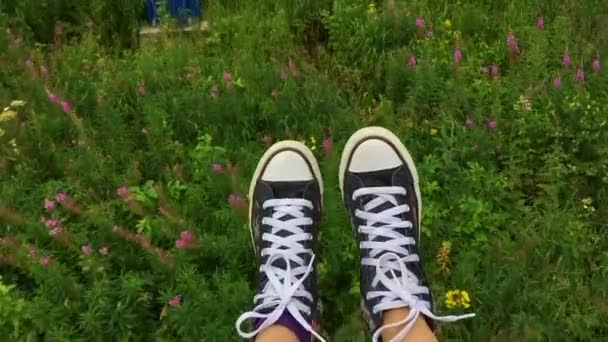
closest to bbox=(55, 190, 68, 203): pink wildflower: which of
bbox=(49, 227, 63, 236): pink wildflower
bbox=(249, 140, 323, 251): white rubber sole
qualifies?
bbox=(49, 227, 63, 236): pink wildflower

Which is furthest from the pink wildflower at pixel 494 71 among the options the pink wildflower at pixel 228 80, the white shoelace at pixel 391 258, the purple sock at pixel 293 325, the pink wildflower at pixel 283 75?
the purple sock at pixel 293 325

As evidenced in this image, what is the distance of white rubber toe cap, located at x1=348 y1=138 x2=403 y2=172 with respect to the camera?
9.38 feet

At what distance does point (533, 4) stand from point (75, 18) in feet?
8.02

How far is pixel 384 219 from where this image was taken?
9.09 feet

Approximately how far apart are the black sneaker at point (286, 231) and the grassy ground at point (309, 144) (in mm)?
117

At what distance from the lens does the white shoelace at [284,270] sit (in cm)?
246

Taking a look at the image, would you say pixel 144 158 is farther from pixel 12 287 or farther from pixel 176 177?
pixel 12 287

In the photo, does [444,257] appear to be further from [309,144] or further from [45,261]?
[45,261]

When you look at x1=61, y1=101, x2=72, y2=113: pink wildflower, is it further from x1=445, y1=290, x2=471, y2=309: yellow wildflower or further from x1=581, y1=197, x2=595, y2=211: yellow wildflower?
x1=581, y1=197, x2=595, y2=211: yellow wildflower

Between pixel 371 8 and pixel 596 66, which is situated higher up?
pixel 371 8

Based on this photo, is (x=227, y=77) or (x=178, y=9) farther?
(x=178, y=9)

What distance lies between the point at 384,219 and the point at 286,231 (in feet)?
1.28

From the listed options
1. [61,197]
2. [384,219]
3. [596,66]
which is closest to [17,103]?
[61,197]

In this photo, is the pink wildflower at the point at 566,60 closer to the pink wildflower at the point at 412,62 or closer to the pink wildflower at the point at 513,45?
the pink wildflower at the point at 513,45
